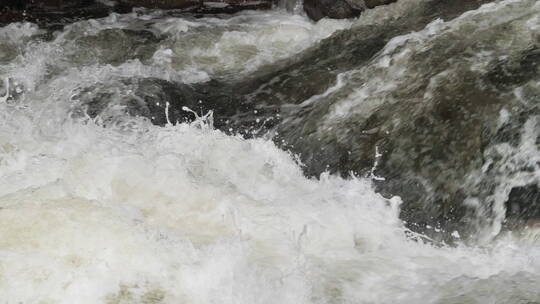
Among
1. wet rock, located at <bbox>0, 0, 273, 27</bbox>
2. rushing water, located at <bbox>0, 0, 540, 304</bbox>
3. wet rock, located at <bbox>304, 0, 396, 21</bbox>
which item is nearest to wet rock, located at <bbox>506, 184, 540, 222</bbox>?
rushing water, located at <bbox>0, 0, 540, 304</bbox>

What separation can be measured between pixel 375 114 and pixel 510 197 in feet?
4.73

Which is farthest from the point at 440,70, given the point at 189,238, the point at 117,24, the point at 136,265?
the point at 117,24

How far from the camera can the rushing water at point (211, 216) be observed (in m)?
3.37

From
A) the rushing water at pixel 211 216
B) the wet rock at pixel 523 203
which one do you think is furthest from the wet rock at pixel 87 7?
the wet rock at pixel 523 203

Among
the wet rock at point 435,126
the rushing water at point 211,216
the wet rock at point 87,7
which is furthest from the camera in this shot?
the wet rock at point 87,7

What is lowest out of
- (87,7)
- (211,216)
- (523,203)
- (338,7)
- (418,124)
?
(87,7)

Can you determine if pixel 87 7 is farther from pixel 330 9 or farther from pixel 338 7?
pixel 338 7

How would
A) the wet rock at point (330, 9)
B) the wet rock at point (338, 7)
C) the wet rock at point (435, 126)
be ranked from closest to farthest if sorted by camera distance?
the wet rock at point (435, 126) → the wet rock at point (338, 7) → the wet rock at point (330, 9)

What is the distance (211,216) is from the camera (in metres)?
4.10

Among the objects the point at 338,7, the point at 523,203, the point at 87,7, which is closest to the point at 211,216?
the point at 523,203

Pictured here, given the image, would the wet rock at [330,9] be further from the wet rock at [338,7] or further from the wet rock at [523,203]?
the wet rock at [523,203]

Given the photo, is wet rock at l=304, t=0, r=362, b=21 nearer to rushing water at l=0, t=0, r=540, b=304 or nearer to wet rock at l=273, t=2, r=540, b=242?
rushing water at l=0, t=0, r=540, b=304

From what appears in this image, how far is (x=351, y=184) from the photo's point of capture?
496 centimetres

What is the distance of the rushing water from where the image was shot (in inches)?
133
